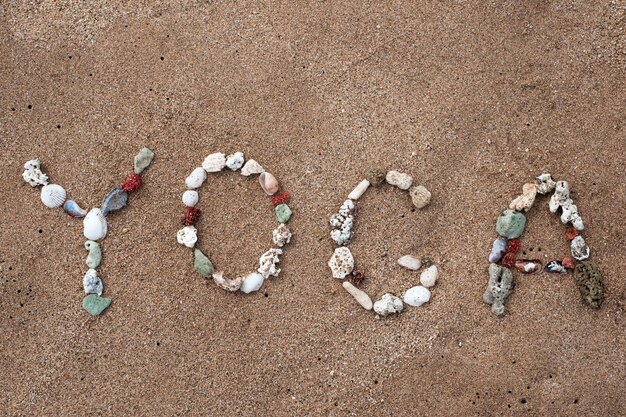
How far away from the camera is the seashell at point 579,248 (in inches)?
222

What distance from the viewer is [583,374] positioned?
18.4ft

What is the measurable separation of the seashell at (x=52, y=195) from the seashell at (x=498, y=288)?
159 inches

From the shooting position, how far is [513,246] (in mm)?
5746

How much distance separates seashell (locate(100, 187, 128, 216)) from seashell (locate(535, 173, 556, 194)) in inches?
150

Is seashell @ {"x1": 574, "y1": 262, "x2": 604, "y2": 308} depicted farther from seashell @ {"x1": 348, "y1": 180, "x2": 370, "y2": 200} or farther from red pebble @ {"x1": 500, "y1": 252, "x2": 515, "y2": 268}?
seashell @ {"x1": 348, "y1": 180, "x2": 370, "y2": 200}

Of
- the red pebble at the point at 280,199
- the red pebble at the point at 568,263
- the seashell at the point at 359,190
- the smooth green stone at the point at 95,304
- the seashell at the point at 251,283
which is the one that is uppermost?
the seashell at the point at 359,190

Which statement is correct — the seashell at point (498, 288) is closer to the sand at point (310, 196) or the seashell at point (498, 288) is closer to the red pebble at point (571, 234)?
the sand at point (310, 196)

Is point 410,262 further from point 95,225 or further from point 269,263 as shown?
point 95,225

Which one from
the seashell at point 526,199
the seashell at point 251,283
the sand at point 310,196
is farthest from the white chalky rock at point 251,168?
the seashell at point 526,199

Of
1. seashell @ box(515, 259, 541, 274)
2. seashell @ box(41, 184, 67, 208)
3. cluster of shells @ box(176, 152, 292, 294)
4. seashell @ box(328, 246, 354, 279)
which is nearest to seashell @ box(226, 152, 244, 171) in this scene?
cluster of shells @ box(176, 152, 292, 294)

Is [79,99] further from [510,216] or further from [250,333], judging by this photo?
[510,216]

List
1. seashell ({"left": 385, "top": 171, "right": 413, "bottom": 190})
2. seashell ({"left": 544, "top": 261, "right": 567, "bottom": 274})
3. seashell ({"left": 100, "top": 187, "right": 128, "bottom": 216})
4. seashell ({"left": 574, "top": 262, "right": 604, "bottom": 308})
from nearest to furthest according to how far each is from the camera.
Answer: seashell ({"left": 574, "top": 262, "right": 604, "bottom": 308}), seashell ({"left": 544, "top": 261, "right": 567, "bottom": 274}), seashell ({"left": 385, "top": 171, "right": 413, "bottom": 190}), seashell ({"left": 100, "top": 187, "right": 128, "bottom": 216})

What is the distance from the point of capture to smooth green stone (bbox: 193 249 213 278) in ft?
19.1

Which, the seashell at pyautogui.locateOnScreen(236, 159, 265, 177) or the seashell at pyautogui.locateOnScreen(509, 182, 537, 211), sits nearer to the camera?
the seashell at pyautogui.locateOnScreen(509, 182, 537, 211)
